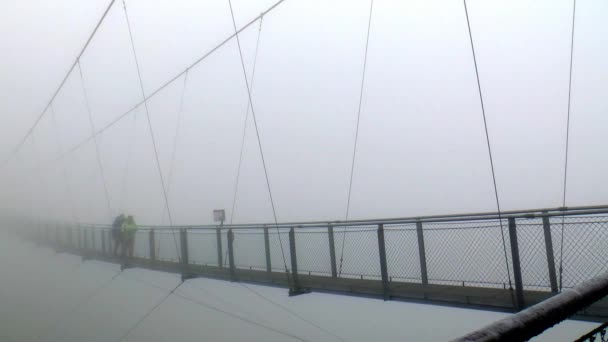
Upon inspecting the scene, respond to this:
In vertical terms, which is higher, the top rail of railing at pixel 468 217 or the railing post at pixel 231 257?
the top rail of railing at pixel 468 217

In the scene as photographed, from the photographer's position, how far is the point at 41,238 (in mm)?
14211

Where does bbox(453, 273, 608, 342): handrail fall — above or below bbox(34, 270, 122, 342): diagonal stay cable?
above

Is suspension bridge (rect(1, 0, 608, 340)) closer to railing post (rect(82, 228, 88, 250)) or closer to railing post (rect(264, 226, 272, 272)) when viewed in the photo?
railing post (rect(264, 226, 272, 272))

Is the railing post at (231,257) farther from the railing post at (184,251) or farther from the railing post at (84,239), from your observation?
the railing post at (84,239)

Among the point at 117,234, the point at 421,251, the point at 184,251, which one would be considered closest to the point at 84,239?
the point at 117,234

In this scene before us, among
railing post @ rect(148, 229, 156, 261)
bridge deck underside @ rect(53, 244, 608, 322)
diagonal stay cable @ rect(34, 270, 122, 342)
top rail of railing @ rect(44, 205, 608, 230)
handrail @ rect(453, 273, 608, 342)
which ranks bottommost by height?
diagonal stay cable @ rect(34, 270, 122, 342)

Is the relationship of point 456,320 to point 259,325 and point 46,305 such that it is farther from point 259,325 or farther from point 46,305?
point 46,305

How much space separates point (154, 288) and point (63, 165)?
11184 mm

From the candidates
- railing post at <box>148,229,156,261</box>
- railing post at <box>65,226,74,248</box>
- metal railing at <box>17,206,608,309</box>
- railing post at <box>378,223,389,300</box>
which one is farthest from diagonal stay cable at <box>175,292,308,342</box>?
railing post at <box>378,223,389,300</box>

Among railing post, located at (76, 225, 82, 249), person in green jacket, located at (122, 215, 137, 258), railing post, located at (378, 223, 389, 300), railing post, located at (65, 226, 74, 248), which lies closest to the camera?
railing post, located at (378, 223, 389, 300)

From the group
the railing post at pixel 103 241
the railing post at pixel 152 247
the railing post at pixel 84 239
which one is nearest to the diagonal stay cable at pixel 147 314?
the railing post at pixel 152 247

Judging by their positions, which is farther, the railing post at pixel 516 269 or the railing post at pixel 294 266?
the railing post at pixel 294 266

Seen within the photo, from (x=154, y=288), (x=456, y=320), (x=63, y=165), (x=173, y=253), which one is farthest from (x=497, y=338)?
(x=63, y=165)

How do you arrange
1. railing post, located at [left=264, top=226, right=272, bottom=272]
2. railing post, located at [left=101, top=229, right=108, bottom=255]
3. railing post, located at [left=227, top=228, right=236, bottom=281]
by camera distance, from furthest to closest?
railing post, located at [left=101, top=229, right=108, bottom=255], railing post, located at [left=227, top=228, right=236, bottom=281], railing post, located at [left=264, top=226, right=272, bottom=272]
